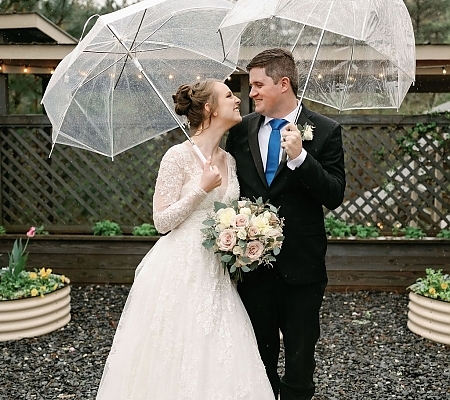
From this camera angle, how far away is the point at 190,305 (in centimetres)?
282

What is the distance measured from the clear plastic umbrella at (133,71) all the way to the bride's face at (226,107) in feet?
0.84

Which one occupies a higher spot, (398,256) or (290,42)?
(290,42)

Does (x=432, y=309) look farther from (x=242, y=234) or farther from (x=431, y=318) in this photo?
(x=242, y=234)

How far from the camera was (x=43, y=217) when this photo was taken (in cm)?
723

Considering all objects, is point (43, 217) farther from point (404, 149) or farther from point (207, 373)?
point (207, 373)

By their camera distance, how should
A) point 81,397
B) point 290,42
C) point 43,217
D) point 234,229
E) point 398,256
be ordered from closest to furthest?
point 234,229
point 290,42
point 81,397
point 398,256
point 43,217

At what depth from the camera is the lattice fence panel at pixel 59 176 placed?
7.06 metres

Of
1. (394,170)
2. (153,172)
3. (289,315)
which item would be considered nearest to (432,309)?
(394,170)

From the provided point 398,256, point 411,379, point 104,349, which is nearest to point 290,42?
point 411,379

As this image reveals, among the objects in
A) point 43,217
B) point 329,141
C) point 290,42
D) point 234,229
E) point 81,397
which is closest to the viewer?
point 234,229

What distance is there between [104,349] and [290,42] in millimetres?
2919

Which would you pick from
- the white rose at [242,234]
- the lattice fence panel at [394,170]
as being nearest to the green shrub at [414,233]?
the lattice fence panel at [394,170]

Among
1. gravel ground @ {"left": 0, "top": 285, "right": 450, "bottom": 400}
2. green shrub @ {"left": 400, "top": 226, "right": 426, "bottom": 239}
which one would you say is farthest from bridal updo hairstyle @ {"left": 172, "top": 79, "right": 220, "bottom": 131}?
green shrub @ {"left": 400, "top": 226, "right": 426, "bottom": 239}

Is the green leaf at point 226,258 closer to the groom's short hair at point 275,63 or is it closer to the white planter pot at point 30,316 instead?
the groom's short hair at point 275,63
